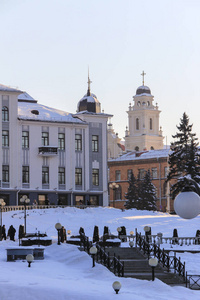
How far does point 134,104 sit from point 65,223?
3829 inches

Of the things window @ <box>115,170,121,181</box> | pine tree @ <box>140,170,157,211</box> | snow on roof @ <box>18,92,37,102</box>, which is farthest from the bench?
window @ <box>115,170,121,181</box>

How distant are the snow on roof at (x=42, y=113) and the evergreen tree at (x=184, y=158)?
35.1ft

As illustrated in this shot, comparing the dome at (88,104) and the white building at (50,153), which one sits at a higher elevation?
the dome at (88,104)

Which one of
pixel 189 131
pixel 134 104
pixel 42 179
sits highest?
pixel 134 104

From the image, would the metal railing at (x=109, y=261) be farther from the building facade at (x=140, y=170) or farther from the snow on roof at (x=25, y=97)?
the building facade at (x=140, y=170)

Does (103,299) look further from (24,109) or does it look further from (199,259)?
(24,109)

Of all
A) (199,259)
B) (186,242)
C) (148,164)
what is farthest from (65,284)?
(148,164)

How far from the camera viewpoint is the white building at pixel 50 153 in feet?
236

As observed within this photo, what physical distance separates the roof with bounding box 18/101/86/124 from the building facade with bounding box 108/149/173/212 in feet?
116

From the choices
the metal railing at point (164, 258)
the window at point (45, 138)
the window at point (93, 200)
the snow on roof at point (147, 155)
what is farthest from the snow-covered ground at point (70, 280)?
the snow on roof at point (147, 155)

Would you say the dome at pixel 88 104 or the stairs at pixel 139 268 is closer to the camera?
the stairs at pixel 139 268

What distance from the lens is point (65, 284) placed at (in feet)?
88.1

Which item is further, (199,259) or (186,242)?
(186,242)

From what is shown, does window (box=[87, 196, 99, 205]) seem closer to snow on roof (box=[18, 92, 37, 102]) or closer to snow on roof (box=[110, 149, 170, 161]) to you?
snow on roof (box=[18, 92, 37, 102])
